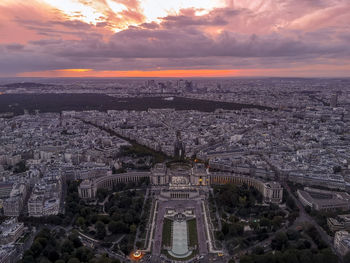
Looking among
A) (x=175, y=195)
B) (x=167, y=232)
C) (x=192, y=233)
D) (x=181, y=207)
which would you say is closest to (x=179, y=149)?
(x=175, y=195)

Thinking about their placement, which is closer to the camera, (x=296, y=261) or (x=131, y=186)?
(x=296, y=261)

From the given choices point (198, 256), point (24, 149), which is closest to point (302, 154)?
point (198, 256)

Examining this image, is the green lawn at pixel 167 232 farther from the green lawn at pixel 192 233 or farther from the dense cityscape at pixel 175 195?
the green lawn at pixel 192 233

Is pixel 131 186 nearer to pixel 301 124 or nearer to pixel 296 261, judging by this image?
pixel 296 261

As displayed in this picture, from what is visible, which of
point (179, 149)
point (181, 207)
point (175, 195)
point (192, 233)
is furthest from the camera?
point (179, 149)

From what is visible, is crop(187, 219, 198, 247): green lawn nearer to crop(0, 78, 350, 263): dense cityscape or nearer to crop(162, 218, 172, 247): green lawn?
crop(0, 78, 350, 263): dense cityscape

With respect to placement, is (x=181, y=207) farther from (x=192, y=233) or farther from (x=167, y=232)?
(x=192, y=233)

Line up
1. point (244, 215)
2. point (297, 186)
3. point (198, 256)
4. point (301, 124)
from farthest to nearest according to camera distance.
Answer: point (301, 124) < point (297, 186) < point (244, 215) < point (198, 256)
